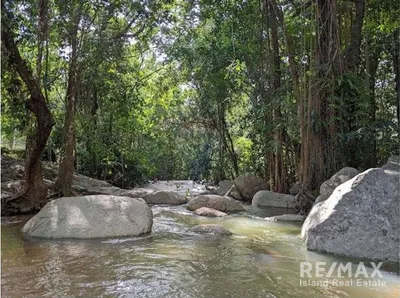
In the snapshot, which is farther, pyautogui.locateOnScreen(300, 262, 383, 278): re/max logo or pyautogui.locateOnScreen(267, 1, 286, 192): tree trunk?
pyautogui.locateOnScreen(267, 1, 286, 192): tree trunk

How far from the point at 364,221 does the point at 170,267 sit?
2126mm

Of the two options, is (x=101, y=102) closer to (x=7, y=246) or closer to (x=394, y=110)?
(x=7, y=246)

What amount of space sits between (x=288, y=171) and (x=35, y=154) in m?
6.20

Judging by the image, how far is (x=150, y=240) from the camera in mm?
5102

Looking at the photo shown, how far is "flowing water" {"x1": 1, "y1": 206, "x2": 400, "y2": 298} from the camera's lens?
313cm

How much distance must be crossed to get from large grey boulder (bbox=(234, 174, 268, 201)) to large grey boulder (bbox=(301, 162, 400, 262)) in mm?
6186

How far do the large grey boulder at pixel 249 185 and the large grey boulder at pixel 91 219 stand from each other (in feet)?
18.4

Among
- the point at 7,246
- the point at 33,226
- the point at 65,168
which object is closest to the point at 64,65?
the point at 65,168

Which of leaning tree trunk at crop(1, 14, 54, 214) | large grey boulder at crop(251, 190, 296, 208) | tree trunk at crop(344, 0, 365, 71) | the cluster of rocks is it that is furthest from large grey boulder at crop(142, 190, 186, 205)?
tree trunk at crop(344, 0, 365, 71)

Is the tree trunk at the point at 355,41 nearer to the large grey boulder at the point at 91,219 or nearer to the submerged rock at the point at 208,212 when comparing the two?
the submerged rock at the point at 208,212

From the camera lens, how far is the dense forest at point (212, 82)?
279 inches

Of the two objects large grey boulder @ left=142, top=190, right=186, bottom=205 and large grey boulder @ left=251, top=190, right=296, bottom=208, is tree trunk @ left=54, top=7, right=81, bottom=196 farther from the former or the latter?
large grey boulder @ left=251, top=190, right=296, bottom=208

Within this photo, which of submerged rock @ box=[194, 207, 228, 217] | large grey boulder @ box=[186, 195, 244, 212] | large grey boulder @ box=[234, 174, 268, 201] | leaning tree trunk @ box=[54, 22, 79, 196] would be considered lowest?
submerged rock @ box=[194, 207, 228, 217]

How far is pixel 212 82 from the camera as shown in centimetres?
1127
